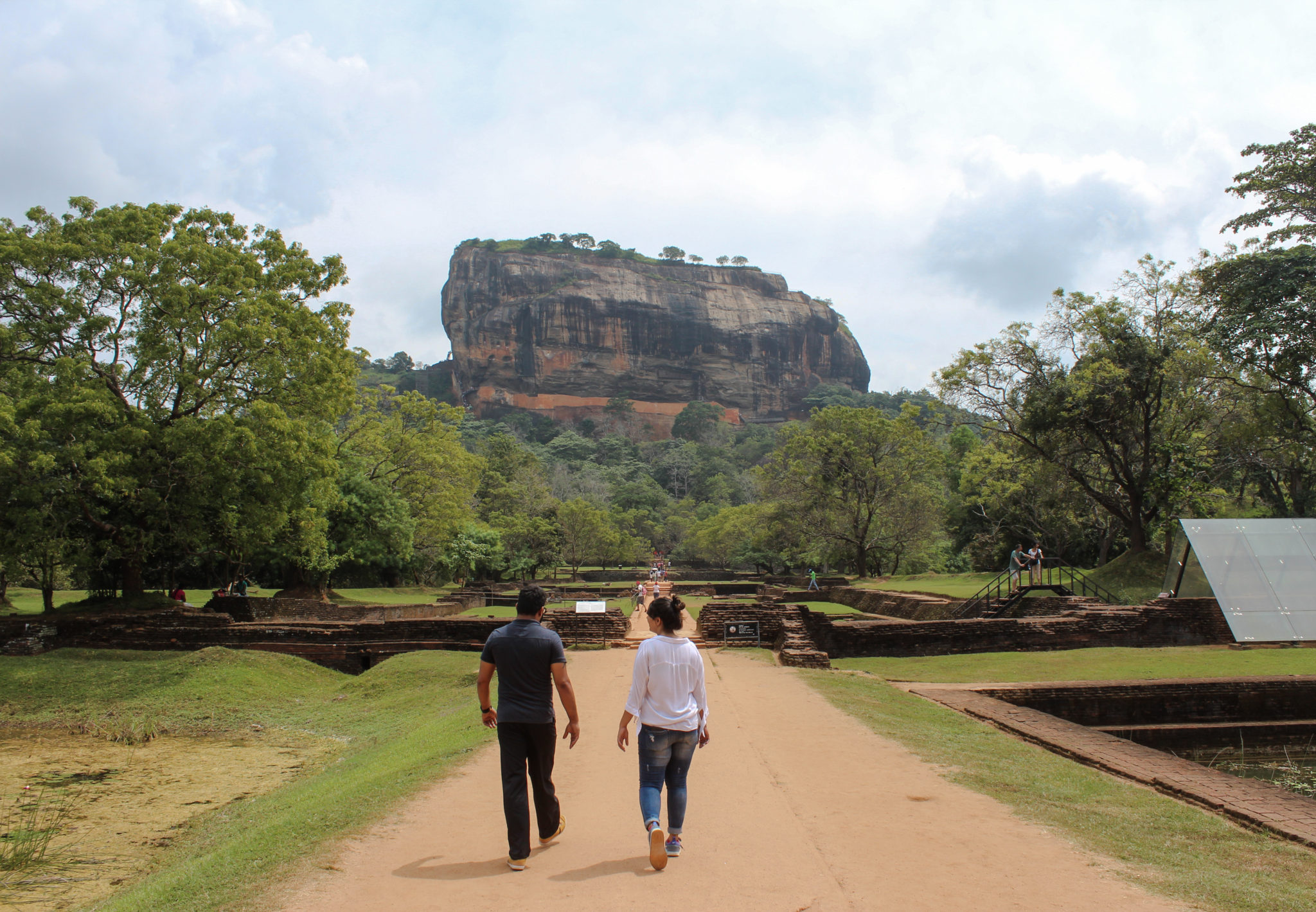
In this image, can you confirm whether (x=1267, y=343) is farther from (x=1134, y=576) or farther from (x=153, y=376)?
(x=153, y=376)

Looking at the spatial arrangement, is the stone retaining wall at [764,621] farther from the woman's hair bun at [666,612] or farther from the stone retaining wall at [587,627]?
the woman's hair bun at [666,612]

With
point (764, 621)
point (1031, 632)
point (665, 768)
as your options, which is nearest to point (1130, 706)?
point (1031, 632)

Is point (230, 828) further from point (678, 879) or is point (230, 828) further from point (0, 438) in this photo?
point (0, 438)

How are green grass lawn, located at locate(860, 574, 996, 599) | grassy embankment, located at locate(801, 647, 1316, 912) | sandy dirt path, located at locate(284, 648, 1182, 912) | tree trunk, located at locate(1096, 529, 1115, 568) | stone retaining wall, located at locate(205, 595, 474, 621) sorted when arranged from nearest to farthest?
sandy dirt path, located at locate(284, 648, 1182, 912), grassy embankment, located at locate(801, 647, 1316, 912), stone retaining wall, located at locate(205, 595, 474, 621), green grass lawn, located at locate(860, 574, 996, 599), tree trunk, located at locate(1096, 529, 1115, 568)

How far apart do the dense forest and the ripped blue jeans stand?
44.6 feet

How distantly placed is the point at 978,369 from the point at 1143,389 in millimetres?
4398

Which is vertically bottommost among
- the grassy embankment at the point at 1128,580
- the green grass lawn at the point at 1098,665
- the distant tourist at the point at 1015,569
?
the green grass lawn at the point at 1098,665

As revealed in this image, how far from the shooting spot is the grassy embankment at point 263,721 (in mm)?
4109

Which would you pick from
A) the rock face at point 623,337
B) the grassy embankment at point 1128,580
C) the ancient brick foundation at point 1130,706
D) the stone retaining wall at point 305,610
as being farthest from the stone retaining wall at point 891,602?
the rock face at point 623,337

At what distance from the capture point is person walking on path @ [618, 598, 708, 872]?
3.94 metres

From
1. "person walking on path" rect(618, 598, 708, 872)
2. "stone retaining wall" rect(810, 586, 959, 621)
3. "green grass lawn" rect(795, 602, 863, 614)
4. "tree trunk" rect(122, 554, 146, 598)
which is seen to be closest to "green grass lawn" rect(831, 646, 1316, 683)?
"stone retaining wall" rect(810, 586, 959, 621)

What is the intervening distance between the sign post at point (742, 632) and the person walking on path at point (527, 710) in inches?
441

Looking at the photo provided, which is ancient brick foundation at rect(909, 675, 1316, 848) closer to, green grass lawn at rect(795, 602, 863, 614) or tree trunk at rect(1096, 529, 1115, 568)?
green grass lawn at rect(795, 602, 863, 614)

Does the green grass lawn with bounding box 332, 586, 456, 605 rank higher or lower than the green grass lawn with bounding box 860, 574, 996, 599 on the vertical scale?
higher
